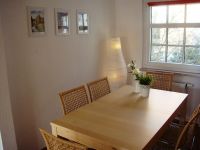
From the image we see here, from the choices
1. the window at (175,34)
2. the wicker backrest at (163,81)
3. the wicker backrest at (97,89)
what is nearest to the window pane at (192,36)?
the window at (175,34)

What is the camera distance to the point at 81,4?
308 cm

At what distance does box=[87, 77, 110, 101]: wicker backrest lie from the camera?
254 cm

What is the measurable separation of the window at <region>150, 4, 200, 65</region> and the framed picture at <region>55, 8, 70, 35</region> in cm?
136

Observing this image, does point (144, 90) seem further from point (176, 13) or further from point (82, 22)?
point (176, 13)

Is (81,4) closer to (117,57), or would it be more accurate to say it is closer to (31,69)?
(117,57)

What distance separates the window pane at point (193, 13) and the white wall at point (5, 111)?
246 centimetres

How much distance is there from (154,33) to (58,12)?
1.55 metres

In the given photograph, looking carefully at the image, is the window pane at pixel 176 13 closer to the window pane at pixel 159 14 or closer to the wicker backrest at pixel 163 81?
the window pane at pixel 159 14

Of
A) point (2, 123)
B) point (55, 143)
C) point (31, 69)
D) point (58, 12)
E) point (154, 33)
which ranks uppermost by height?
point (58, 12)

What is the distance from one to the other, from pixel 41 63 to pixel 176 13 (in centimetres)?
205

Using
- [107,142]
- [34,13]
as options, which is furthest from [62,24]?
[107,142]

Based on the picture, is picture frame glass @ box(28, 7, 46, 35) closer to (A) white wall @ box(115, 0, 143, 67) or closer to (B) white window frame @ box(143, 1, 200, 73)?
(A) white wall @ box(115, 0, 143, 67)

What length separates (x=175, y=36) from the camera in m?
3.29

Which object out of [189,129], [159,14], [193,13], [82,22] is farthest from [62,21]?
[189,129]
